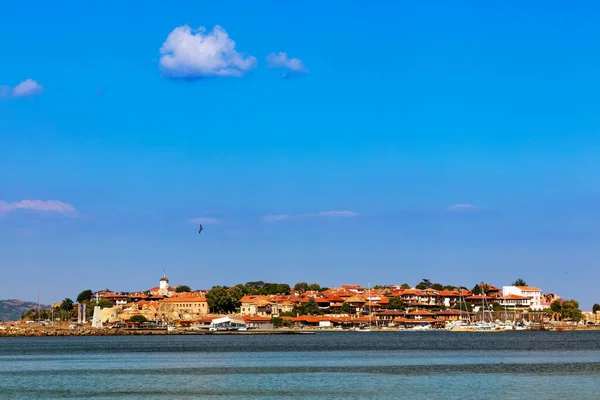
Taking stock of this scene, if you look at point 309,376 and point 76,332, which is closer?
point 309,376

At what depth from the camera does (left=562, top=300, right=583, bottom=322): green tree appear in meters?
167

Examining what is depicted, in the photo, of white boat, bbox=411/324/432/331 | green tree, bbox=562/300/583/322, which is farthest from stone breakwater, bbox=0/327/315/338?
green tree, bbox=562/300/583/322

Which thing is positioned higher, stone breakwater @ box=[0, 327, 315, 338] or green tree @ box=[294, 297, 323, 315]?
green tree @ box=[294, 297, 323, 315]

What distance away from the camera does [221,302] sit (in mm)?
163250

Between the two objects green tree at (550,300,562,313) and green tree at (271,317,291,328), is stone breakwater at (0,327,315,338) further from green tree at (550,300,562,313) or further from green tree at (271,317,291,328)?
green tree at (550,300,562,313)

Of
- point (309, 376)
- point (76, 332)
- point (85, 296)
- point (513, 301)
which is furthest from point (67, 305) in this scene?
point (309, 376)

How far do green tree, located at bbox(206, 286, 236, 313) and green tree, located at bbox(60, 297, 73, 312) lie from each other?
39752 millimetres

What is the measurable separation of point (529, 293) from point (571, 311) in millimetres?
12209

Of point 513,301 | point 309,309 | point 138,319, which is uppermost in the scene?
point 513,301

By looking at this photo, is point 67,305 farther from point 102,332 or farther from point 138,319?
point 102,332

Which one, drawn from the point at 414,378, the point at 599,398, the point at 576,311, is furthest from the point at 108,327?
the point at 599,398

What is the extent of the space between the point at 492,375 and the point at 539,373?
279 centimetres

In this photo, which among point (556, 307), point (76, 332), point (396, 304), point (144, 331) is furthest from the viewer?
point (556, 307)

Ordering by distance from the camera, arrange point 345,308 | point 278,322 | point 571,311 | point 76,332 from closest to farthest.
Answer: point 76,332 < point 278,322 < point 345,308 < point 571,311
